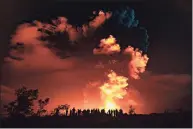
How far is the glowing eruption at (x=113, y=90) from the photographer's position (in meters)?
4.31

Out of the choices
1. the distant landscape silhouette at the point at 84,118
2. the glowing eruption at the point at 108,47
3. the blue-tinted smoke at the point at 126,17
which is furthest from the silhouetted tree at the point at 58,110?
the blue-tinted smoke at the point at 126,17

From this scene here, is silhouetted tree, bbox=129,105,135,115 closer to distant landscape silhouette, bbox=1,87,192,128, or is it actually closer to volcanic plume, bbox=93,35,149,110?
distant landscape silhouette, bbox=1,87,192,128

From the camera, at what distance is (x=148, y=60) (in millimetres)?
4402

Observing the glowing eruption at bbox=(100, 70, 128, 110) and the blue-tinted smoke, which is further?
the blue-tinted smoke

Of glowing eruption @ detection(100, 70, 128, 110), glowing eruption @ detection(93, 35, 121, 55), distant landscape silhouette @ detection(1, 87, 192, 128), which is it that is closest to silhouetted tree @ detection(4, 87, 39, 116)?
distant landscape silhouette @ detection(1, 87, 192, 128)

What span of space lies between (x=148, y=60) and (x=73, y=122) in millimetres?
1419

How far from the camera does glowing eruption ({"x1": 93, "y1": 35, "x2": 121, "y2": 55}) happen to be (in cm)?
441

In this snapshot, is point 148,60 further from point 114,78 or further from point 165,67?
point 114,78

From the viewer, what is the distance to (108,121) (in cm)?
426

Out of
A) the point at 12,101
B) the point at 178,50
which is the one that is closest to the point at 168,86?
the point at 178,50

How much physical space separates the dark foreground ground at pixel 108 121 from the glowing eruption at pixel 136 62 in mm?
636

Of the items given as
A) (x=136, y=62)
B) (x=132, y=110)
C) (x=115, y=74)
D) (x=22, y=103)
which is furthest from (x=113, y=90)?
(x=22, y=103)

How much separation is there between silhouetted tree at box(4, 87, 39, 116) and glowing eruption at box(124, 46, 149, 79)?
1427 mm

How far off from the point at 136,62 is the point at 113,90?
0.54 m
